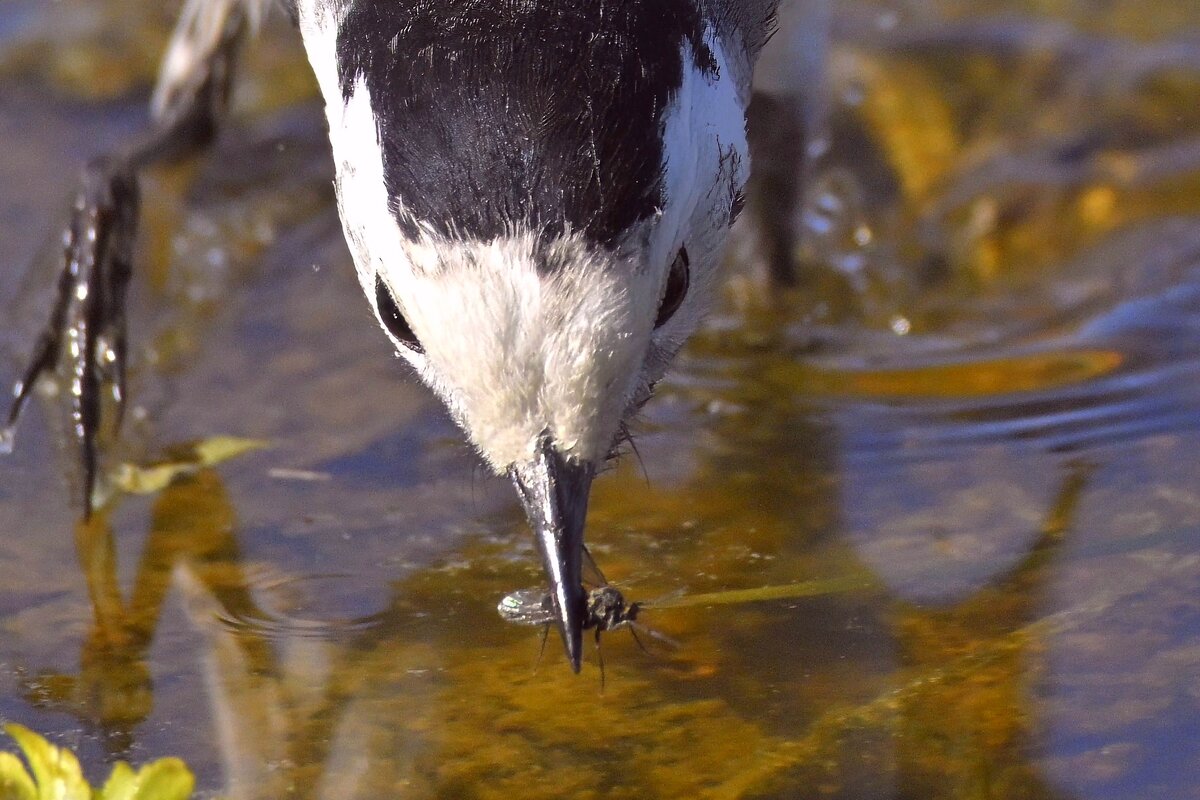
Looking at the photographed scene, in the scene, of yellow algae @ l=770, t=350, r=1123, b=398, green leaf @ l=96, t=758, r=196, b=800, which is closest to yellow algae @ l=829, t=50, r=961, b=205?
yellow algae @ l=770, t=350, r=1123, b=398

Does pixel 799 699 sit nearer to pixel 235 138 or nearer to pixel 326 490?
pixel 326 490

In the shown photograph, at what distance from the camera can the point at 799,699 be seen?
86.9 inches

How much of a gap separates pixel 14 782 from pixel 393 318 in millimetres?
828

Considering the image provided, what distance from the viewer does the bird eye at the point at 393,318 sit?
7.61 feet

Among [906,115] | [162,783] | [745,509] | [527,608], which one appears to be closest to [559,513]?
[527,608]

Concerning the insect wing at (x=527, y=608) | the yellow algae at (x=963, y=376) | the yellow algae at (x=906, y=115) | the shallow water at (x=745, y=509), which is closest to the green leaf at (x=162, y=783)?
the shallow water at (x=745, y=509)

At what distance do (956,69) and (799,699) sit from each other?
3003 millimetres

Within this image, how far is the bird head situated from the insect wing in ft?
0.84

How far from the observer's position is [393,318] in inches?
92.4

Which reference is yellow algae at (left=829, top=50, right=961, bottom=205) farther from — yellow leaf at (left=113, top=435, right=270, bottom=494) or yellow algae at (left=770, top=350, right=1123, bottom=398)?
yellow leaf at (left=113, top=435, right=270, bottom=494)

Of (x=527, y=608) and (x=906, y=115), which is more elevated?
(x=906, y=115)

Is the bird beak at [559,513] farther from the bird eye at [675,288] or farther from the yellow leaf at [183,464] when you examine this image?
the yellow leaf at [183,464]

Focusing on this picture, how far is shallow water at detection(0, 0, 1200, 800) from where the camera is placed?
212 centimetres

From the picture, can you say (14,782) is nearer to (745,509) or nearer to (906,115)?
(745,509)
